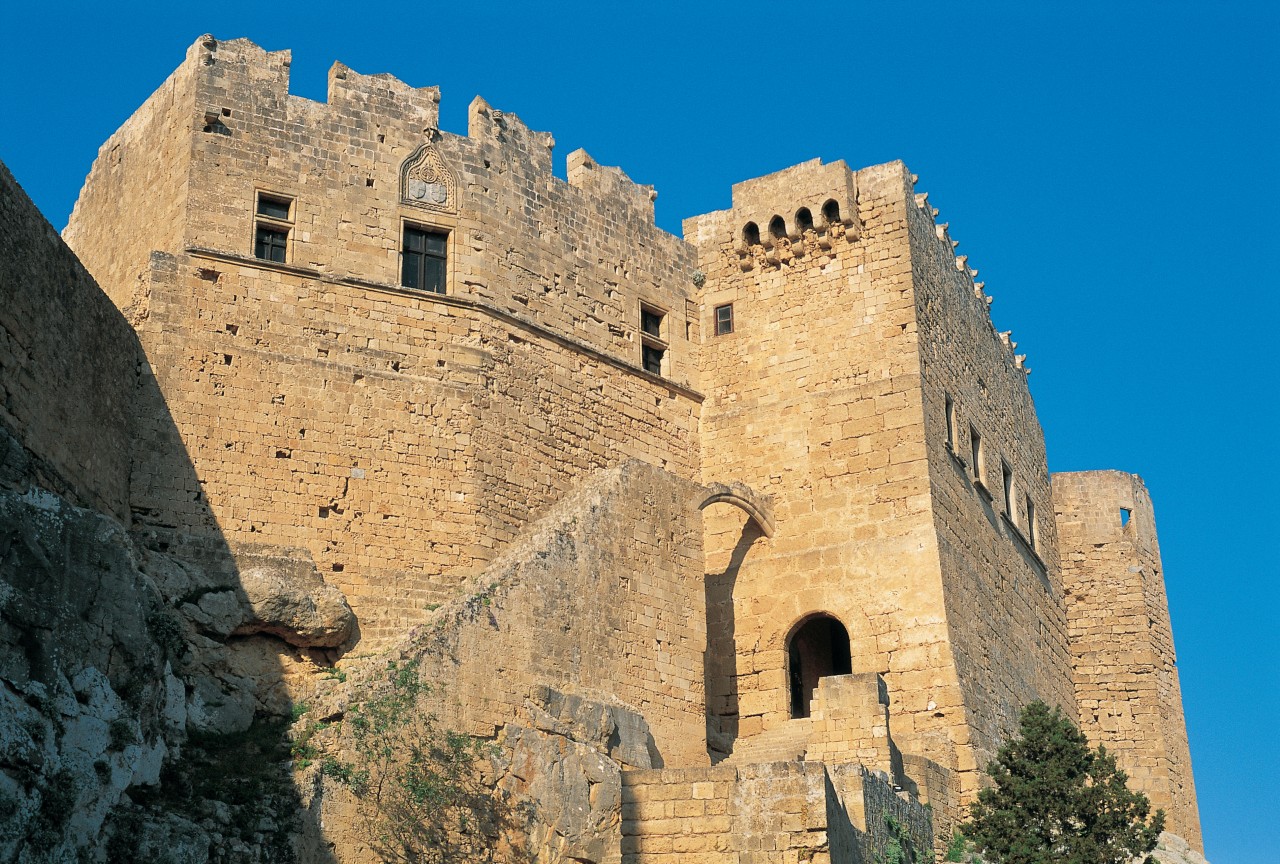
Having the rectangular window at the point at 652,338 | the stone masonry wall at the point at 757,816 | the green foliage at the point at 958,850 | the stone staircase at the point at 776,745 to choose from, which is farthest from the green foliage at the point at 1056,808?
the rectangular window at the point at 652,338

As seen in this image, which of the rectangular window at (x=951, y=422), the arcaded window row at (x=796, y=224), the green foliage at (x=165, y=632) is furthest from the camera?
the arcaded window row at (x=796, y=224)

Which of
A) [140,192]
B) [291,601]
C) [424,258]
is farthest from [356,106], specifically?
[291,601]

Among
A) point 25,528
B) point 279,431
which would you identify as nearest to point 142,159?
point 279,431

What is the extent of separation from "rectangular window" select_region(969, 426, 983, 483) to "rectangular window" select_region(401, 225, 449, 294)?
826 centimetres

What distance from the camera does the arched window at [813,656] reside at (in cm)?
2359

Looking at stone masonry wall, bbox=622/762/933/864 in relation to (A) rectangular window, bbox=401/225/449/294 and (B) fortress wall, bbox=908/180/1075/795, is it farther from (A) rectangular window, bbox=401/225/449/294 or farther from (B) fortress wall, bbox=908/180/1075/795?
(A) rectangular window, bbox=401/225/449/294

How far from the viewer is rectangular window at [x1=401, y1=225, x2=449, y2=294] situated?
22125mm

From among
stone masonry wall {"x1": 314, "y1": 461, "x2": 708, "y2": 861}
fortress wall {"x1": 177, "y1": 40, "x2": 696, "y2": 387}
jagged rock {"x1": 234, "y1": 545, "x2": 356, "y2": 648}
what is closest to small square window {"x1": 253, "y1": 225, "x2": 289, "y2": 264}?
fortress wall {"x1": 177, "y1": 40, "x2": 696, "y2": 387}

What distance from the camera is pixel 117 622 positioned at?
1448 cm

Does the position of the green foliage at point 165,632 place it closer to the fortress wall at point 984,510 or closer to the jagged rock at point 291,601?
the jagged rock at point 291,601

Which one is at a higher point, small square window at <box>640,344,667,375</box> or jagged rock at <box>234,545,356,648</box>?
small square window at <box>640,344,667,375</box>

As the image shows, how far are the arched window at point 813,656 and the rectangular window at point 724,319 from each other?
435 centimetres

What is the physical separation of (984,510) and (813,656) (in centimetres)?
340

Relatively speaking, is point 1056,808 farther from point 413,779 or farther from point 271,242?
point 271,242
